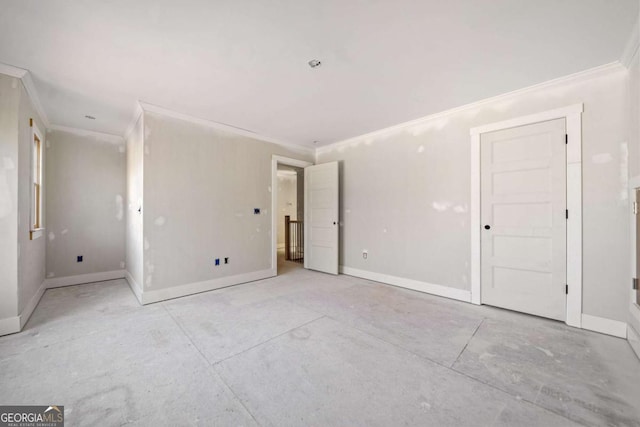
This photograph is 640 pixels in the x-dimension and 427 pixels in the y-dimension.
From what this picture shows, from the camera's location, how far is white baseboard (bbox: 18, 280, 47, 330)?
8.43 feet

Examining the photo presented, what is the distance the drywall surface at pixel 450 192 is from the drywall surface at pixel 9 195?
4.13 metres

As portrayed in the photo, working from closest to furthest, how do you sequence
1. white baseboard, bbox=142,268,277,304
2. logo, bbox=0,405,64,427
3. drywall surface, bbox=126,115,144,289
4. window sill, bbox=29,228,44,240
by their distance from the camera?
logo, bbox=0,405,64,427 → window sill, bbox=29,228,44,240 → white baseboard, bbox=142,268,277,304 → drywall surface, bbox=126,115,144,289

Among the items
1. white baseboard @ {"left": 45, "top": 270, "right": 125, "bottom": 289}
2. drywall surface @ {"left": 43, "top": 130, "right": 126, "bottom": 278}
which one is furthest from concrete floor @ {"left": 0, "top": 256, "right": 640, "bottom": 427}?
drywall surface @ {"left": 43, "top": 130, "right": 126, "bottom": 278}

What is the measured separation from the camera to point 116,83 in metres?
2.69

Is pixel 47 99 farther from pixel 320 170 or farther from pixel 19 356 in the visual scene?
pixel 320 170

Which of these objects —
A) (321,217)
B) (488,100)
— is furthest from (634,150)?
(321,217)

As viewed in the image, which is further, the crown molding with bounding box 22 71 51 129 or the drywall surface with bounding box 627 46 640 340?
the crown molding with bounding box 22 71 51 129

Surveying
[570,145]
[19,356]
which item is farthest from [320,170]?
[19,356]

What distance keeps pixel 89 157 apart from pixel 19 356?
3403 mm

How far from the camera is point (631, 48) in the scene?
208 centimetres

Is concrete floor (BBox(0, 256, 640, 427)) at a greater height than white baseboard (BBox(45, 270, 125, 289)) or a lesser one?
lesser

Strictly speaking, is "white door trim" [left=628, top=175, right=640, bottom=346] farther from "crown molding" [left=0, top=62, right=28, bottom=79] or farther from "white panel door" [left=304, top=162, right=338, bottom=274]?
"crown molding" [left=0, top=62, right=28, bottom=79]

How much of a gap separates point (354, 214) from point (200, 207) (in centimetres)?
256

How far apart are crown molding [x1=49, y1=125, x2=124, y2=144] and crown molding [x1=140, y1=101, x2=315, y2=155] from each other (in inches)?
75.4
